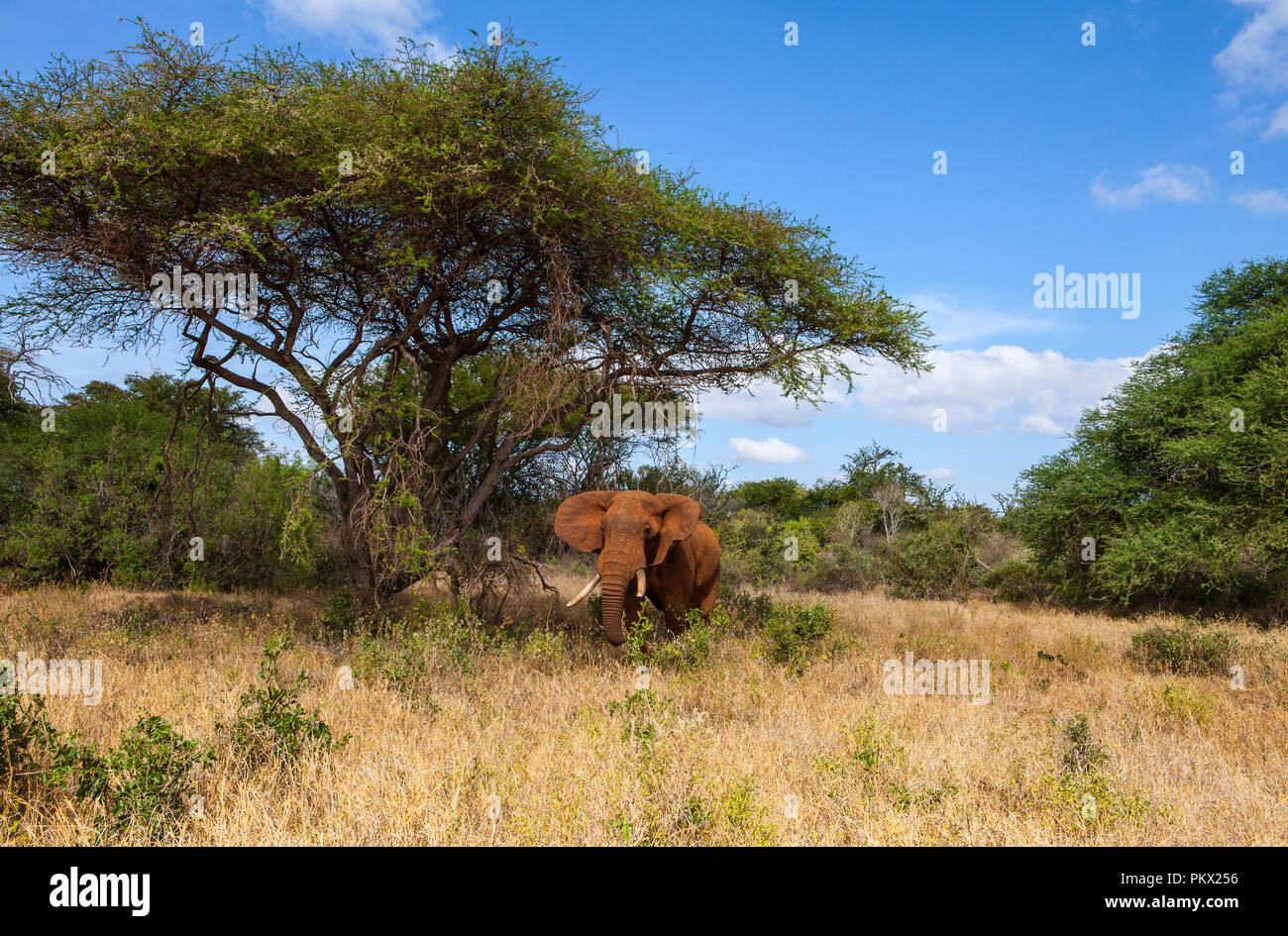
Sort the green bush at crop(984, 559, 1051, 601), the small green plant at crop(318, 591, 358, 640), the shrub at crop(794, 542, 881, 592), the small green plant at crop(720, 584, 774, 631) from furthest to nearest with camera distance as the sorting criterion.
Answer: the shrub at crop(794, 542, 881, 592), the green bush at crop(984, 559, 1051, 601), the small green plant at crop(720, 584, 774, 631), the small green plant at crop(318, 591, 358, 640)

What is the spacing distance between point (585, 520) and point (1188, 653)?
30.3 ft

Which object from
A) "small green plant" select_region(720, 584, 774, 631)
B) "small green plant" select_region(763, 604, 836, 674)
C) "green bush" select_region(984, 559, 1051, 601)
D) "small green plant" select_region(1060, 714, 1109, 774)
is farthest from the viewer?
"green bush" select_region(984, 559, 1051, 601)

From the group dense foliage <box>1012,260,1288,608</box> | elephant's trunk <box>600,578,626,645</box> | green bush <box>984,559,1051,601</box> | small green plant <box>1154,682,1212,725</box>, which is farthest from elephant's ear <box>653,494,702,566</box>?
green bush <box>984,559,1051,601</box>

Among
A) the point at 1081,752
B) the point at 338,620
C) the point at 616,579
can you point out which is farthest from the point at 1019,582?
the point at 338,620

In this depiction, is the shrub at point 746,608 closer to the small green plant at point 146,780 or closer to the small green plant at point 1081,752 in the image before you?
the small green plant at point 1081,752

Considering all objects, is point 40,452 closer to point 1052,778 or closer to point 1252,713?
point 1052,778

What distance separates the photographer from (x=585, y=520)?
34.3 ft

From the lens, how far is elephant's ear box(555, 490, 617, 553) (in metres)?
10.2

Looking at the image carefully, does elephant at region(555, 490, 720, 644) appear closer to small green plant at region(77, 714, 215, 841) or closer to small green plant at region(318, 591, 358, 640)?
small green plant at region(318, 591, 358, 640)

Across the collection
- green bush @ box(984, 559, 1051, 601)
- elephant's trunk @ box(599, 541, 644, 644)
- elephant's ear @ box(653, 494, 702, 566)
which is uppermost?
elephant's ear @ box(653, 494, 702, 566)

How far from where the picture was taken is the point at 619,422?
12.4 metres

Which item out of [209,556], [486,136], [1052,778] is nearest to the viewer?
[1052,778]

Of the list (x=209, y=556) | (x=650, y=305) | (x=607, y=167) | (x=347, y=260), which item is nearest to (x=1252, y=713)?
(x=650, y=305)

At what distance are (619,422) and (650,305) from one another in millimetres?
2217
